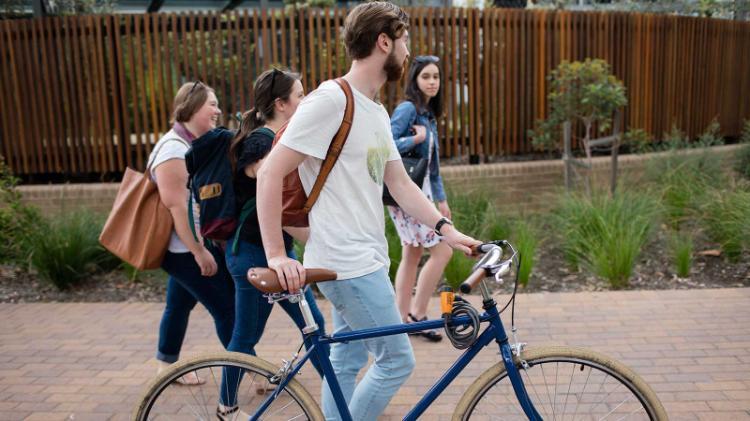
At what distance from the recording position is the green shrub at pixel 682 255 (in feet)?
19.9

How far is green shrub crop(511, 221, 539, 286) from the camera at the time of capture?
19.6 feet

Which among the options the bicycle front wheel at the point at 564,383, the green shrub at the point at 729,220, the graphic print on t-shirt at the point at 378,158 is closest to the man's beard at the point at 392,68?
the graphic print on t-shirt at the point at 378,158

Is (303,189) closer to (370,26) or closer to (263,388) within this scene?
(370,26)

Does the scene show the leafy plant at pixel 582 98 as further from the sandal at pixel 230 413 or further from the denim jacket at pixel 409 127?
the sandal at pixel 230 413

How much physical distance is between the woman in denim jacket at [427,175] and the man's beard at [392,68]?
6.24 feet

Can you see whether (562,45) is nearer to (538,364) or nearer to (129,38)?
(129,38)

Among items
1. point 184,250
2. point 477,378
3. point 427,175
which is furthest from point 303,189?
point 427,175

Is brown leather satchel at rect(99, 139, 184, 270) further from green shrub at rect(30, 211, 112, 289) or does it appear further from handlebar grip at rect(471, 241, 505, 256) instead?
green shrub at rect(30, 211, 112, 289)

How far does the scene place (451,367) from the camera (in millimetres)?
2568

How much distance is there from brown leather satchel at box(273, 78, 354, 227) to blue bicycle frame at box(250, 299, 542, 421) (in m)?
0.45

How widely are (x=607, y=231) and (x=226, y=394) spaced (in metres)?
4.28

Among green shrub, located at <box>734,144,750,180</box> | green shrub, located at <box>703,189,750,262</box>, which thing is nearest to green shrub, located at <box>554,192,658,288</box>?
green shrub, located at <box>703,189,750,262</box>

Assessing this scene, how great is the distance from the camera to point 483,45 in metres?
8.92

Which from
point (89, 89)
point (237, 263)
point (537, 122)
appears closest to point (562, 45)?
point (537, 122)
